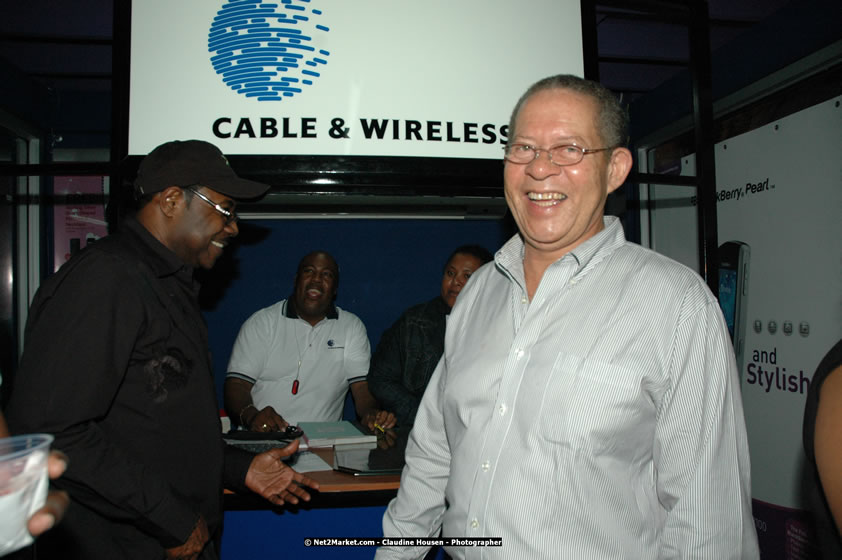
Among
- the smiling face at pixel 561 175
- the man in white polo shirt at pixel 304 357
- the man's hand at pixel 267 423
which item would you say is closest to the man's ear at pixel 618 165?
the smiling face at pixel 561 175

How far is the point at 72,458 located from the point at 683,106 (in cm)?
465

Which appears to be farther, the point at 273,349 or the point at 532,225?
the point at 273,349

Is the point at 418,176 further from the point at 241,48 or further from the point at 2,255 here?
the point at 2,255

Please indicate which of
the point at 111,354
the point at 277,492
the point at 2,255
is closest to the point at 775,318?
the point at 277,492

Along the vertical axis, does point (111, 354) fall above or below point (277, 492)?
above

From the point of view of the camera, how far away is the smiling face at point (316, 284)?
13.4 ft

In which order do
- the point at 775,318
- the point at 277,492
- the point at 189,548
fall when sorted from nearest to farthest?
the point at 189,548, the point at 277,492, the point at 775,318

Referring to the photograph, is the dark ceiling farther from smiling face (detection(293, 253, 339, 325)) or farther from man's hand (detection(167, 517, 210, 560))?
man's hand (detection(167, 517, 210, 560))

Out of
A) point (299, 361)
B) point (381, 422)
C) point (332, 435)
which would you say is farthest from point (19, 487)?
point (299, 361)

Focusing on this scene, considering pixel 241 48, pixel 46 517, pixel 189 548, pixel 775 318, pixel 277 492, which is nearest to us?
pixel 46 517

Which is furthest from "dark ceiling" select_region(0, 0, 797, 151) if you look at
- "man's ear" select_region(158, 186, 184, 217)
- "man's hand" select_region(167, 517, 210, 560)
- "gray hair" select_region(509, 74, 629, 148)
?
"man's hand" select_region(167, 517, 210, 560)

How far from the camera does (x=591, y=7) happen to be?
2203 millimetres

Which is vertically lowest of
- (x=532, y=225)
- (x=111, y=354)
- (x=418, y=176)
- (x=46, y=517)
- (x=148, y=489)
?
(x=148, y=489)

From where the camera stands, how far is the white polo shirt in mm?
3961
